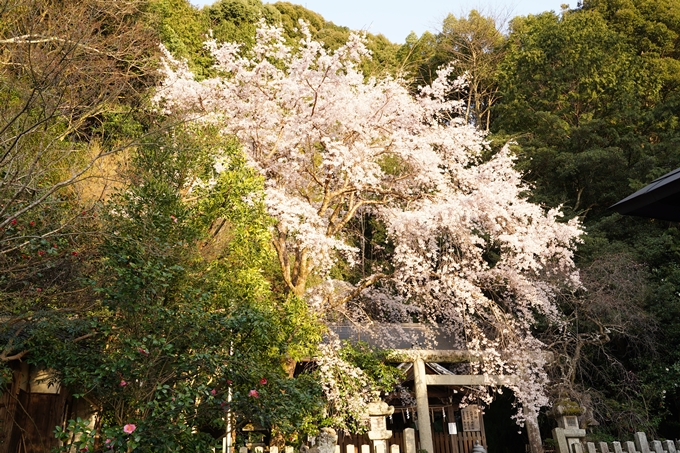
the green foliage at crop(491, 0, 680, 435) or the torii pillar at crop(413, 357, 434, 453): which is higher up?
the green foliage at crop(491, 0, 680, 435)

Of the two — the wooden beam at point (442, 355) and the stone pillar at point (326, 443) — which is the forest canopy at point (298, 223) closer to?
the stone pillar at point (326, 443)

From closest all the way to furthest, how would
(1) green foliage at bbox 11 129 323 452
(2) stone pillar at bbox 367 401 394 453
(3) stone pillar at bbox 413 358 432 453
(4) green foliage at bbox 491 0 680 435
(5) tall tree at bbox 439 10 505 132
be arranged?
(1) green foliage at bbox 11 129 323 452 → (2) stone pillar at bbox 367 401 394 453 → (3) stone pillar at bbox 413 358 432 453 → (4) green foliage at bbox 491 0 680 435 → (5) tall tree at bbox 439 10 505 132

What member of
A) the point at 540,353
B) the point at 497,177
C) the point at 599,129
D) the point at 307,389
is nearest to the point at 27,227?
the point at 307,389

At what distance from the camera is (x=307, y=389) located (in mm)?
6156

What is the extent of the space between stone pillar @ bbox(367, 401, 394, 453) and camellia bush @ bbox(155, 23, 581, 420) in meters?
1.87

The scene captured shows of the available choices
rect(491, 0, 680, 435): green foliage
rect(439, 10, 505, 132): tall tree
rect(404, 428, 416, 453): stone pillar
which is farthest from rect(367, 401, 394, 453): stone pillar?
rect(439, 10, 505, 132): tall tree

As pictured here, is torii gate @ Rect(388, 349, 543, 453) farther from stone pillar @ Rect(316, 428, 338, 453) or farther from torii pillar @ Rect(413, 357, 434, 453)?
stone pillar @ Rect(316, 428, 338, 453)

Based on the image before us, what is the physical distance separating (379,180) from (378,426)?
3.93 m

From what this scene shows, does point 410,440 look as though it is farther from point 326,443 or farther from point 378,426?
point 326,443

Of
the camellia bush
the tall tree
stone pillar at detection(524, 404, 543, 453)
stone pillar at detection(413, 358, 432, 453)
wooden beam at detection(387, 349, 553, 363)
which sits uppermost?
the tall tree

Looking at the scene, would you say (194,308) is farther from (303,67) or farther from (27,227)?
(303,67)

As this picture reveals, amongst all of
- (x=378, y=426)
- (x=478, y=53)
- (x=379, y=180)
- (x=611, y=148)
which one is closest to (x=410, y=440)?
(x=378, y=426)

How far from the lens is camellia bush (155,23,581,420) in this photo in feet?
28.3

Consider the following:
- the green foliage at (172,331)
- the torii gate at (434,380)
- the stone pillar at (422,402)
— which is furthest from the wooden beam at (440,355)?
the green foliage at (172,331)
